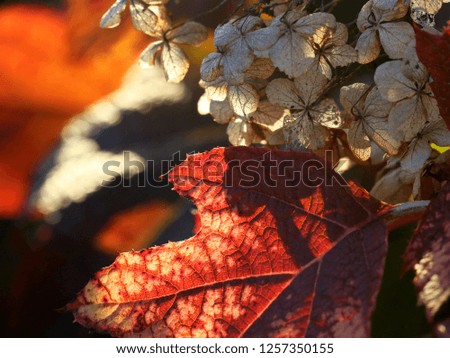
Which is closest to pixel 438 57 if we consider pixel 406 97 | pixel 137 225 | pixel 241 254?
pixel 406 97

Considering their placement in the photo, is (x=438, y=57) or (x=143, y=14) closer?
(x=438, y=57)

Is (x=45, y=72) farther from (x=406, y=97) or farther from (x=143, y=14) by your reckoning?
(x=406, y=97)

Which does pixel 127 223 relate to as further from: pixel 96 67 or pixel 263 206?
pixel 263 206

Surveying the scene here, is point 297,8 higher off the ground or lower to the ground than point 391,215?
higher

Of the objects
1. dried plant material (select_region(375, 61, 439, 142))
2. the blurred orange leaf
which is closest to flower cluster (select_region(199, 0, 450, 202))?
dried plant material (select_region(375, 61, 439, 142))

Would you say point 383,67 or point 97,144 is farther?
point 97,144

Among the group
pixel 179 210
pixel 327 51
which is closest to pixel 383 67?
pixel 327 51
